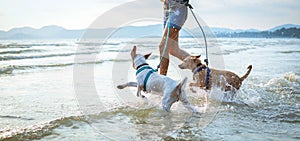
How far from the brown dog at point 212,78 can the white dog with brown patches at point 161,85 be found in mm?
1023

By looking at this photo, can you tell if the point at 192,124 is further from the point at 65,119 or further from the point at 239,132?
the point at 65,119

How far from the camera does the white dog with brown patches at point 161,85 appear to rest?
13.4 ft

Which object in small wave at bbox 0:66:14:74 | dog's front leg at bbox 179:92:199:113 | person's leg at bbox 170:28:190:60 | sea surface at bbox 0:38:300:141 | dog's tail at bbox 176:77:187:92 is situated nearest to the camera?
sea surface at bbox 0:38:300:141

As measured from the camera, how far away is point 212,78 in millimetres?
5387

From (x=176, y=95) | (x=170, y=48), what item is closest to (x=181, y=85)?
(x=176, y=95)

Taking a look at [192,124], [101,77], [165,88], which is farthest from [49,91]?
[192,124]

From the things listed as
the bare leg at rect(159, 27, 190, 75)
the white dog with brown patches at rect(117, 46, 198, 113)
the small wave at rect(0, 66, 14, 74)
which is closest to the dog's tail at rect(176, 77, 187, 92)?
the white dog with brown patches at rect(117, 46, 198, 113)

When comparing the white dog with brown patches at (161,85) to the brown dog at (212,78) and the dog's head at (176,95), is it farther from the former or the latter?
the brown dog at (212,78)

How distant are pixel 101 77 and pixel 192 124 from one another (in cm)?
416

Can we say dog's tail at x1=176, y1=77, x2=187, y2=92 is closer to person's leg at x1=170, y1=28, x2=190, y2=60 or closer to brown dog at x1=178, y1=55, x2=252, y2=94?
brown dog at x1=178, y1=55, x2=252, y2=94

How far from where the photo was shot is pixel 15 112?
4.18m

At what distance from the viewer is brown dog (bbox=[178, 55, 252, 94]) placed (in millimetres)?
5353

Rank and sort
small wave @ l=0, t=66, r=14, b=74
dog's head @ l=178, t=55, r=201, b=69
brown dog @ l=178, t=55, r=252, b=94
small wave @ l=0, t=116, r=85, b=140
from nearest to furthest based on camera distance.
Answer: small wave @ l=0, t=116, r=85, b=140 → brown dog @ l=178, t=55, r=252, b=94 → dog's head @ l=178, t=55, r=201, b=69 → small wave @ l=0, t=66, r=14, b=74

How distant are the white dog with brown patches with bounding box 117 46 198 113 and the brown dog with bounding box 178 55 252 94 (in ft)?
3.36
